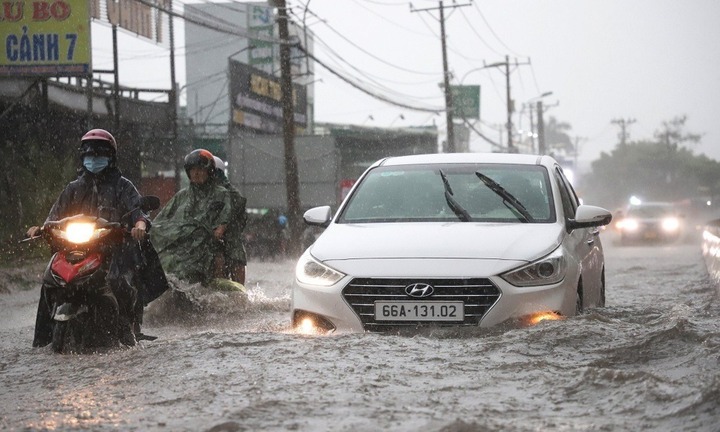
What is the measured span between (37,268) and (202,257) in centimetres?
839

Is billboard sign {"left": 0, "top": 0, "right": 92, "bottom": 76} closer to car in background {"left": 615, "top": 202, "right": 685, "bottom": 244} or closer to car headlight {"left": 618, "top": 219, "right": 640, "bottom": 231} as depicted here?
car headlight {"left": 618, "top": 219, "right": 640, "bottom": 231}

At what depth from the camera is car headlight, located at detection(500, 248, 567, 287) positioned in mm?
6875

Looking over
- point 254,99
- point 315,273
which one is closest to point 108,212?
point 315,273

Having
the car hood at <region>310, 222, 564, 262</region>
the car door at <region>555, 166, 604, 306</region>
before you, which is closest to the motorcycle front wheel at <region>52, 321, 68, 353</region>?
the car hood at <region>310, 222, 564, 262</region>

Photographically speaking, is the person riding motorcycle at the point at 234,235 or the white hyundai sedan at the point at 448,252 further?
the person riding motorcycle at the point at 234,235

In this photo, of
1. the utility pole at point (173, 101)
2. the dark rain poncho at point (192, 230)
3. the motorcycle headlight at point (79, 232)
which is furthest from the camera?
the utility pole at point (173, 101)

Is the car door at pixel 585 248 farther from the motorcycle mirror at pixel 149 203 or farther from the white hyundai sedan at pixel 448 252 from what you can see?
the motorcycle mirror at pixel 149 203

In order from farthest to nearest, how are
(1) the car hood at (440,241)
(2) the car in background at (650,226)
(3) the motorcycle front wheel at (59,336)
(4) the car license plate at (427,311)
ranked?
(2) the car in background at (650,226)
(3) the motorcycle front wheel at (59,336)
(1) the car hood at (440,241)
(4) the car license plate at (427,311)

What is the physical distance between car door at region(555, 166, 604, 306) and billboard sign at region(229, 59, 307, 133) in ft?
125

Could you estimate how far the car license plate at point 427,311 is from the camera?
6777 millimetres

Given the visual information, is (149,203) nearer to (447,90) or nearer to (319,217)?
(319,217)

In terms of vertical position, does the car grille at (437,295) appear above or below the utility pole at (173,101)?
below

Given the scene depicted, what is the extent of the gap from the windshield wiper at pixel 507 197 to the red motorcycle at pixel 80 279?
2.28 meters

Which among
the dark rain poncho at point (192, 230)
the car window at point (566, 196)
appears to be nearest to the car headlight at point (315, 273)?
the car window at point (566, 196)
